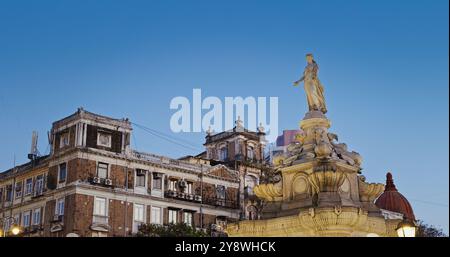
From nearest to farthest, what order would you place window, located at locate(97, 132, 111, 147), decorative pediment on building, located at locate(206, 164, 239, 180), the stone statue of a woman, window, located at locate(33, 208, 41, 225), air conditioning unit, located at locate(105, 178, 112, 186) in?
the stone statue of a woman → air conditioning unit, located at locate(105, 178, 112, 186) → window, located at locate(97, 132, 111, 147) → window, located at locate(33, 208, 41, 225) → decorative pediment on building, located at locate(206, 164, 239, 180)

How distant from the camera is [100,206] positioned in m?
57.9

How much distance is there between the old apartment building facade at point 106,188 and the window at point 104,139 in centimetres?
Answer: 5

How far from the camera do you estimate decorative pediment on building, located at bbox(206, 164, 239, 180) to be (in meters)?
66.7

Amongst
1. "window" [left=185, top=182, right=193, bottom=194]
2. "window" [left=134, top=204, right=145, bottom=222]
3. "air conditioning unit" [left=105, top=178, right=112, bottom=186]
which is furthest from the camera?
"window" [left=185, top=182, right=193, bottom=194]

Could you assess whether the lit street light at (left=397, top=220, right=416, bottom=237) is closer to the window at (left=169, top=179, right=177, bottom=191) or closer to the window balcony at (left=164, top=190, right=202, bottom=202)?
the window balcony at (left=164, top=190, right=202, bottom=202)

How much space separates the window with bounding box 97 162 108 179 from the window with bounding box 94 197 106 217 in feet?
6.73

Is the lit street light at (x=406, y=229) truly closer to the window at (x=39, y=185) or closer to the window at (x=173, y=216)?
the window at (x=173, y=216)

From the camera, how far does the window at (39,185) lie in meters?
61.4

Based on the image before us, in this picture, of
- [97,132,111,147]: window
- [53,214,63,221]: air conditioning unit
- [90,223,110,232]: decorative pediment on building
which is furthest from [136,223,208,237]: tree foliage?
[97,132,111,147]: window

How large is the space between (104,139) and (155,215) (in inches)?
326
